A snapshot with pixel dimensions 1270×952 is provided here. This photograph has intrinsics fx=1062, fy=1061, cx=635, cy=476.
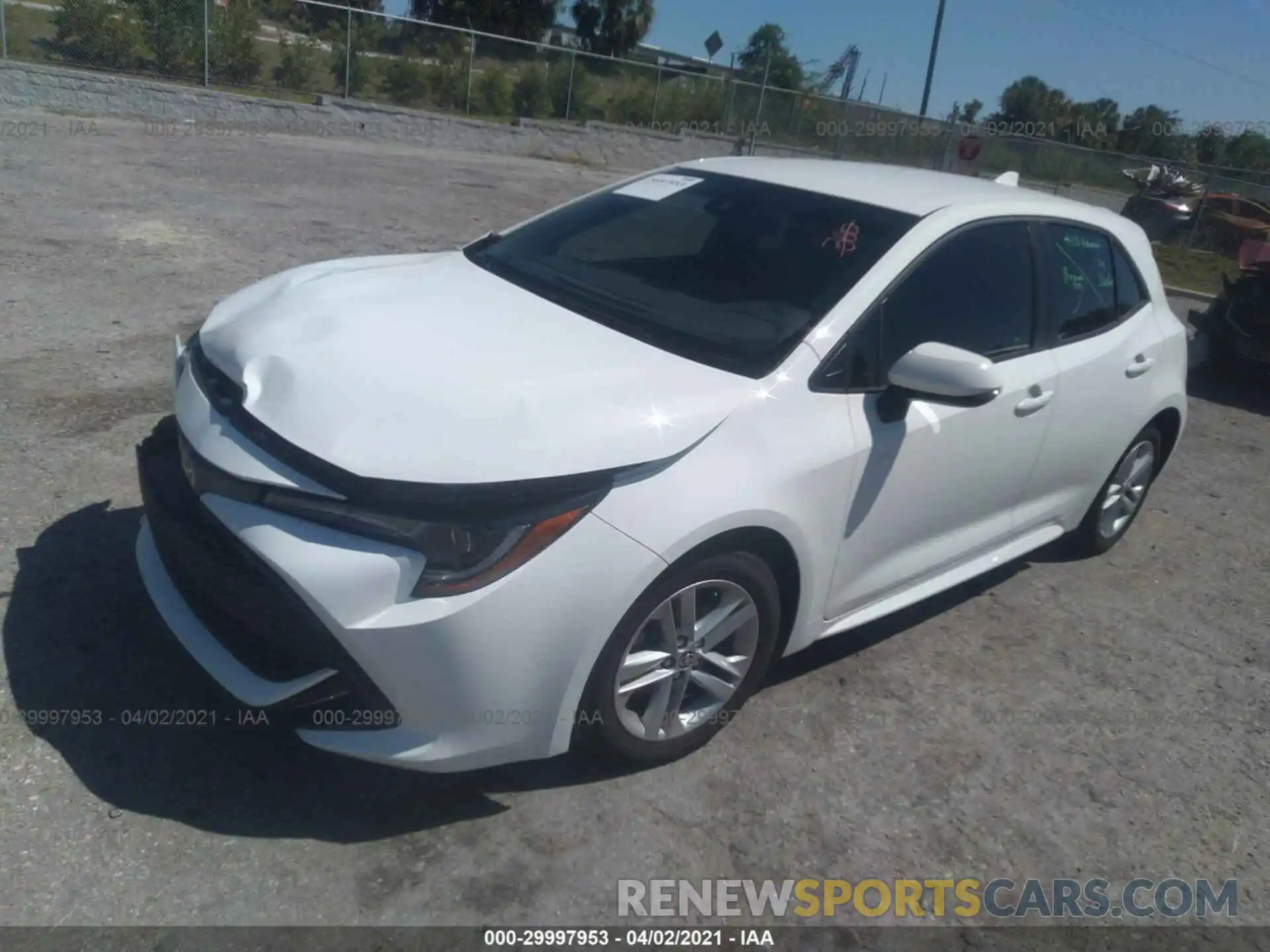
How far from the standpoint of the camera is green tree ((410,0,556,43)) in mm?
32772

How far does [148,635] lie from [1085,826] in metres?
3.08

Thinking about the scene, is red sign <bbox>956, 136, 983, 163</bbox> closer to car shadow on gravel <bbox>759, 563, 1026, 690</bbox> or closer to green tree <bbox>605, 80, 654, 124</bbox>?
green tree <bbox>605, 80, 654, 124</bbox>

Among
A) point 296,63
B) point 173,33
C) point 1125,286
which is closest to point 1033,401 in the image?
point 1125,286

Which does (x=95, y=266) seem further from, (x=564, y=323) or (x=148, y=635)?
(x=564, y=323)

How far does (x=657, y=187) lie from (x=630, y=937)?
115 inches

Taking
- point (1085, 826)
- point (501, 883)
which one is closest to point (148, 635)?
point (501, 883)

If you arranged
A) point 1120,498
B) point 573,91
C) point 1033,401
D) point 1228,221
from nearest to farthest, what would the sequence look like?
point 1033,401
point 1120,498
point 1228,221
point 573,91

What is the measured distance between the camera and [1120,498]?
518 cm

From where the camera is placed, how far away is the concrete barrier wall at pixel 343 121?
16.5 m

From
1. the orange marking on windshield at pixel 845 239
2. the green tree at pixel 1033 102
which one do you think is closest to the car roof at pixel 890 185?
the orange marking on windshield at pixel 845 239

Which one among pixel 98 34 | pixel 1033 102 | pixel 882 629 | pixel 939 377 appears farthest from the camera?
pixel 1033 102

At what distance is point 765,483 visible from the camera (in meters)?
3.04

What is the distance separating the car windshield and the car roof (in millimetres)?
75

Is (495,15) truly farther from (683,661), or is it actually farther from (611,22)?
(683,661)
